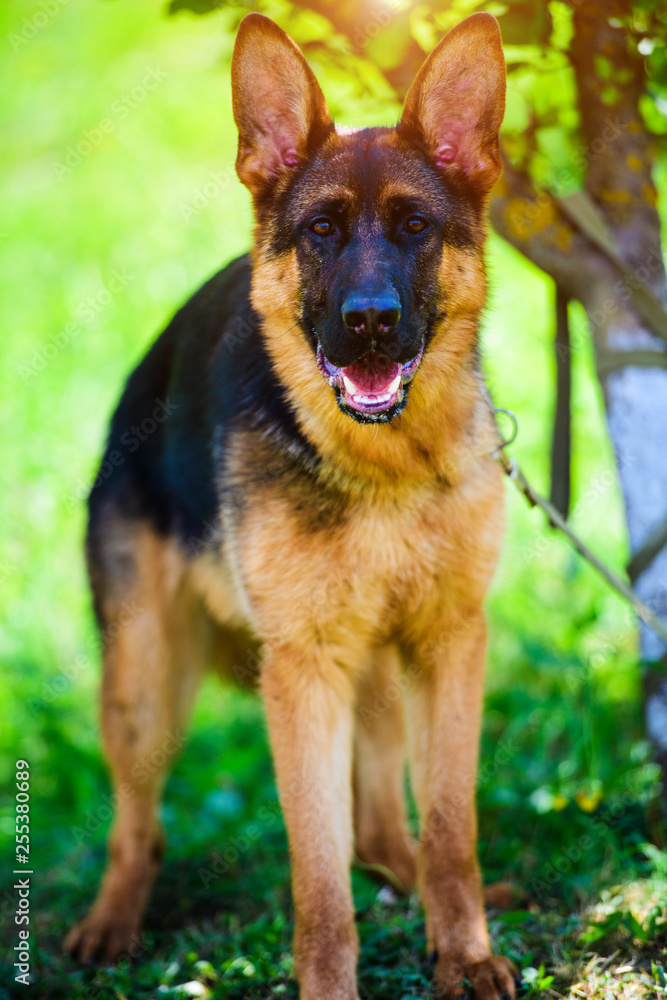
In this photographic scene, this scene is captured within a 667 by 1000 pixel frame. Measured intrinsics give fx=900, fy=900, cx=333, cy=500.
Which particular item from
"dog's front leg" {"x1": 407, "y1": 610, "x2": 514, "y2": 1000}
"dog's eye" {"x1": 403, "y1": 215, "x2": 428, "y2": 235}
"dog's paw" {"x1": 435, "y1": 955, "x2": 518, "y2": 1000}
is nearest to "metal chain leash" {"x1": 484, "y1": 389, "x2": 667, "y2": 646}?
"dog's front leg" {"x1": 407, "y1": 610, "x2": 514, "y2": 1000}

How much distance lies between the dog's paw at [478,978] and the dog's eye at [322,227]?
7.11 ft

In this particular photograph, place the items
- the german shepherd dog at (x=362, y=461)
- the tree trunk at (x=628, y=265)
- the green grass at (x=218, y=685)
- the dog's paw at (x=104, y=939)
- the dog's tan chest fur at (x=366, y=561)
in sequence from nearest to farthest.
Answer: the german shepherd dog at (x=362, y=461) < the dog's tan chest fur at (x=366, y=561) < the green grass at (x=218, y=685) < the dog's paw at (x=104, y=939) < the tree trunk at (x=628, y=265)

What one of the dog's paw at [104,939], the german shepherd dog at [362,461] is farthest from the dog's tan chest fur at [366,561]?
the dog's paw at [104,939]

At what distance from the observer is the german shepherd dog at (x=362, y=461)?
258cm

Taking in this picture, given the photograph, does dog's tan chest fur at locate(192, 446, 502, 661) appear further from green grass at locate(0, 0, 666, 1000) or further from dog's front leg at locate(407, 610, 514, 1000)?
green grass at locate(0, 0, 666, 1000)

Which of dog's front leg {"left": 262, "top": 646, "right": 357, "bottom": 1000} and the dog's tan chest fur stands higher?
the dog's tan chest fur

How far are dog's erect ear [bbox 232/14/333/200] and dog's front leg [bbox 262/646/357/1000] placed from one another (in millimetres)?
1517

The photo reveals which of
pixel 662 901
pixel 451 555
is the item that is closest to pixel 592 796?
pixel 662 901

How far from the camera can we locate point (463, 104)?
107 inches

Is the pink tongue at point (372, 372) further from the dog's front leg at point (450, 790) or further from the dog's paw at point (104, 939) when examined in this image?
the dog's paw at point (104, 939)

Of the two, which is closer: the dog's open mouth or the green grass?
the dog's open mouth

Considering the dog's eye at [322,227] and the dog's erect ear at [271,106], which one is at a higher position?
the dog's erect ear at [271,106]

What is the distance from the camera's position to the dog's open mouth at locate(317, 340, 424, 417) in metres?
2.48

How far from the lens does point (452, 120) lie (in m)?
2.75
